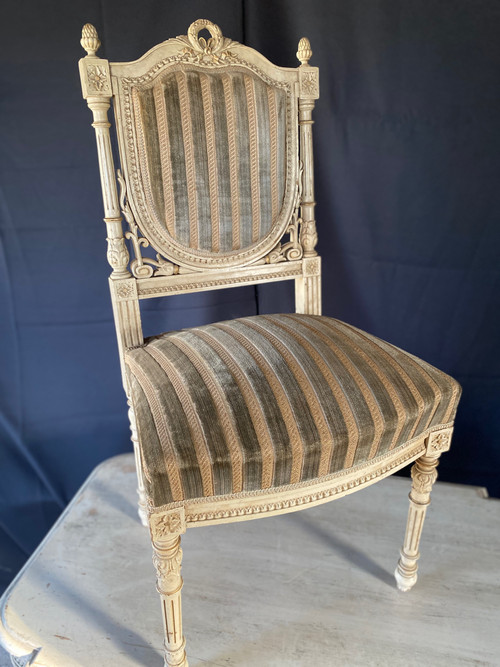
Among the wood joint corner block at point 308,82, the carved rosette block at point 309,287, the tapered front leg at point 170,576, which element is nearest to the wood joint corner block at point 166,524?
the tapered front leg at point 170,576

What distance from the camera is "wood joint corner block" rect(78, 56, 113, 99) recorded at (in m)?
0.96

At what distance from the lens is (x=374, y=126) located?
141 centimetres

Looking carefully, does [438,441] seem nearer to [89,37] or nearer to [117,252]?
[117,252]

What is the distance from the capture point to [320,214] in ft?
4.91

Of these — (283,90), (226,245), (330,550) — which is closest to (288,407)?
(226,245)

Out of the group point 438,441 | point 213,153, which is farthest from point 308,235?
point 438,441

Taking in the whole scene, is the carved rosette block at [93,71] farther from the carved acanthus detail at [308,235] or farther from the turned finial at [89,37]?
the carved acanthus detail at [308,235]

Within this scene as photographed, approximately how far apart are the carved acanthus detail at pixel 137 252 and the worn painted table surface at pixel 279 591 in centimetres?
63

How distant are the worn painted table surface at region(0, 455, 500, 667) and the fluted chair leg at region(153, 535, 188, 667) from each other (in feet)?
0.38

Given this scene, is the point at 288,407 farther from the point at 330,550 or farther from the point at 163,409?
the point at 330,550

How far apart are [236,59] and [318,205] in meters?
0.52

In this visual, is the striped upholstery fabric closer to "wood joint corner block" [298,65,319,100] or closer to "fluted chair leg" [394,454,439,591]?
"wood joint corner block" [298,65,319,100]

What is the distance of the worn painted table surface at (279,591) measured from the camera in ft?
3.26

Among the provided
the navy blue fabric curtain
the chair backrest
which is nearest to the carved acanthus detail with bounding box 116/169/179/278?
the chair backrest
